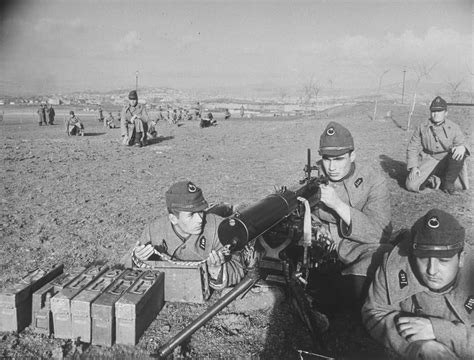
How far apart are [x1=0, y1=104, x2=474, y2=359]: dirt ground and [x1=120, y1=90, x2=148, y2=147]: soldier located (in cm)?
46

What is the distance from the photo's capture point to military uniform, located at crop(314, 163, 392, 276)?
4.04 metres

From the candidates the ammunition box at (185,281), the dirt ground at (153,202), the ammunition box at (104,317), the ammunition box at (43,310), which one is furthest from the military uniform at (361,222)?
the ammunition box at (43,310)

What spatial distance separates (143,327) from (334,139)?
255 centimetres

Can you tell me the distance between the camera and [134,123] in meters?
14.8

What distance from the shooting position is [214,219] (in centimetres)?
433

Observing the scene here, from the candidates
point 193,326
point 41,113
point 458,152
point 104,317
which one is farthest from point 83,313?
point 41,113

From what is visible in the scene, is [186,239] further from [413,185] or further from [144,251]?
[413,185]

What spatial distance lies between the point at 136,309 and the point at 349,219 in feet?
7.18

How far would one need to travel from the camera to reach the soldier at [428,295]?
9.26 feet

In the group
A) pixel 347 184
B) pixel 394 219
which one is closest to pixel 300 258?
pixel 347 184

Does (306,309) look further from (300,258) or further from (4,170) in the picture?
(4,170)

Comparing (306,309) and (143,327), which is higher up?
(306,309)

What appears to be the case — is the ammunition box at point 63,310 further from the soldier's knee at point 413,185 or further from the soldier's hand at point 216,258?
the soldier's knee at point 413,185

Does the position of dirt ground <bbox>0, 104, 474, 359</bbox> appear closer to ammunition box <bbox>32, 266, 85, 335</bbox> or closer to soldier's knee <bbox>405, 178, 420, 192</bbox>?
ammunition box <bbox>32, 266, 85, 335</bbox>
